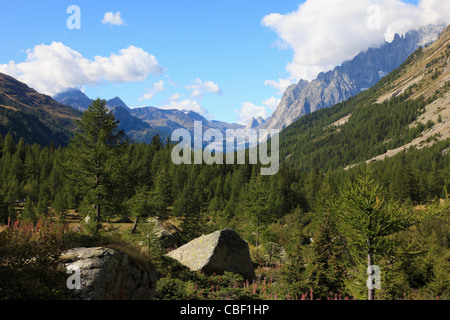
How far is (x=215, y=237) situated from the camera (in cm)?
2022

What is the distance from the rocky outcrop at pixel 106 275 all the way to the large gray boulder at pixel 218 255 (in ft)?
30.0

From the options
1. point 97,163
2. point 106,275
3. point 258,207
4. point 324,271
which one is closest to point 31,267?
point 106,275

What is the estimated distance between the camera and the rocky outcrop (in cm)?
731

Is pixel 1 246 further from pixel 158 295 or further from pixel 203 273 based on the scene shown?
pixel 203 273

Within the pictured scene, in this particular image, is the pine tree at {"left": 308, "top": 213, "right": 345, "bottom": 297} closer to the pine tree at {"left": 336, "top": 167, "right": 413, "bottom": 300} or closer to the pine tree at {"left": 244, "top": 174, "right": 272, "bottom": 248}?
the pine tree at {"left": 336, "top": 167, "right": 413, "bottom": 300}

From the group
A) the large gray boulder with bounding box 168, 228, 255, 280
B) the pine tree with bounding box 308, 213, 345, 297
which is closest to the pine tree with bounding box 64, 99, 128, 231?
the large gray boulder with bounding box 168, 228, 255, 280

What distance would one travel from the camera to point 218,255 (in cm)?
1902

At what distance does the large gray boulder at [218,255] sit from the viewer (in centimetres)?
1852

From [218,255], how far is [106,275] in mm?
12155

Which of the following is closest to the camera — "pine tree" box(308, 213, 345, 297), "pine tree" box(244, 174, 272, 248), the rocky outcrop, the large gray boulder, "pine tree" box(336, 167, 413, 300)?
the rocky outcrop

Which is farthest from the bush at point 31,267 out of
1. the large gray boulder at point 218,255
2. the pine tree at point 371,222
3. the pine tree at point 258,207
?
the pine tree at point 258,207

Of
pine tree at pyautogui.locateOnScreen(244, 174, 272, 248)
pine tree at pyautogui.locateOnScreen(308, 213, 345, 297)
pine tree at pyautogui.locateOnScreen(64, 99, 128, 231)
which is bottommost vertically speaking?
pine tree at pyautogui.locateOnScreen(308, 213, 345, 297)

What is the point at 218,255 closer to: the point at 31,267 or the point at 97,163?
the point at 97,163

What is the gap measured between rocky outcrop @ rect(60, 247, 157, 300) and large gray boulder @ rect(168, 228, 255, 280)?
9150mm
